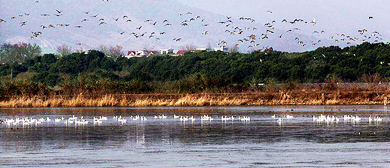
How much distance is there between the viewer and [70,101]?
62.6 metres

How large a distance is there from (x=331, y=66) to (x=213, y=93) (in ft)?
122

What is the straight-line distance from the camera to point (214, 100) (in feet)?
209

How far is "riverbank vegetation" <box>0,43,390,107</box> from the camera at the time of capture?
209 ft

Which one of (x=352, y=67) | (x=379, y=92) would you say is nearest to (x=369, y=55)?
(x=352, y=67)

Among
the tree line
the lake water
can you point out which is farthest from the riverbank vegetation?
the lake water

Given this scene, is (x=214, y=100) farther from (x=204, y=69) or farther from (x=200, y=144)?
(x=204, y=69)

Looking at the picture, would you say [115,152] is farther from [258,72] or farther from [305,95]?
[258,72]

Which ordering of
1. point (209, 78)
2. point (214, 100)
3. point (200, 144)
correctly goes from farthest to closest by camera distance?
point (209, 78) → point (214, 100) → point (200, 144)

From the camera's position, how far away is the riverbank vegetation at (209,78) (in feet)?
209

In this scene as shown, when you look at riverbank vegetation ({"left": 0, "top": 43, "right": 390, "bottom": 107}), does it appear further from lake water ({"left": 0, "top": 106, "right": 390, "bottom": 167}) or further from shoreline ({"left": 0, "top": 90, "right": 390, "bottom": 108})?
lake water ({"left": 0, "top": 106, "right": 390, "bottom": 167})

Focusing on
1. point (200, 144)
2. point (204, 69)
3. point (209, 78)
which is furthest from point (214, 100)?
point (204, 69)

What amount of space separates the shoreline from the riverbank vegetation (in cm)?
7

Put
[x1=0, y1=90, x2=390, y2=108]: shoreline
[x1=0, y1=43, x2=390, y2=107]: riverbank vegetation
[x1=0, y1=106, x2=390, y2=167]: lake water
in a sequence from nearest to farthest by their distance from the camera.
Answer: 1. [x1=0, y1=106, x2=390, y2=167]: lake water
2. [x1=0, y1=90, x2=390, y2=108]: shoreline
3. [x1=0, y1=43, x2=390, y2=107]: riverbank vegetation

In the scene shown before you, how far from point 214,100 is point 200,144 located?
131 ft
